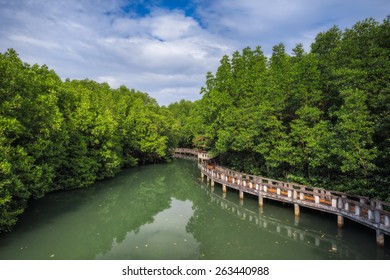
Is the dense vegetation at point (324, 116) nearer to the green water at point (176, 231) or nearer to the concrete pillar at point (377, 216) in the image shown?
the concrete pillar at point (377, 216)

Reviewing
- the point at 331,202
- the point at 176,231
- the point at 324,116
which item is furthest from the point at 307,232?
the point at 324,116

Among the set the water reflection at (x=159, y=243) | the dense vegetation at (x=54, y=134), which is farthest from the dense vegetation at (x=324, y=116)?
the dense vegetation at (x=54, y=134)

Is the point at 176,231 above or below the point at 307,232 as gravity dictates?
below

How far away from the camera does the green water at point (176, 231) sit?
11281 millimetres

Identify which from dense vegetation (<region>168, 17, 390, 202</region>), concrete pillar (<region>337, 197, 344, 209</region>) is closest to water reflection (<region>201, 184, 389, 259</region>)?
concrete pillar (<region>337, 197, 344, 209</region>)

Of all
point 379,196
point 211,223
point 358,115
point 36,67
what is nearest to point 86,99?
point 36,67

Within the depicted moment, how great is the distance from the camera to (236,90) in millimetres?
26000

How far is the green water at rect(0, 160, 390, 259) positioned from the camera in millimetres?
11281

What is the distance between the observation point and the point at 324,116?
58.1 ft

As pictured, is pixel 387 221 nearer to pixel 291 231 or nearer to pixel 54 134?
pixel 291 231

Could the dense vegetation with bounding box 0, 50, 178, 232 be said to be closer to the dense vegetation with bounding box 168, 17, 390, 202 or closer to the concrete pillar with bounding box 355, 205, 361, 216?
the dense vegetation with bounding box 168, 17, 390, 202

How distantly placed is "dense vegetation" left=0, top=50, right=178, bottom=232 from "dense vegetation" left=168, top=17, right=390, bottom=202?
1188 centimetres

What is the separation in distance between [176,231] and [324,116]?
11999 mm

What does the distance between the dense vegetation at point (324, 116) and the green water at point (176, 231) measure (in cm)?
282
